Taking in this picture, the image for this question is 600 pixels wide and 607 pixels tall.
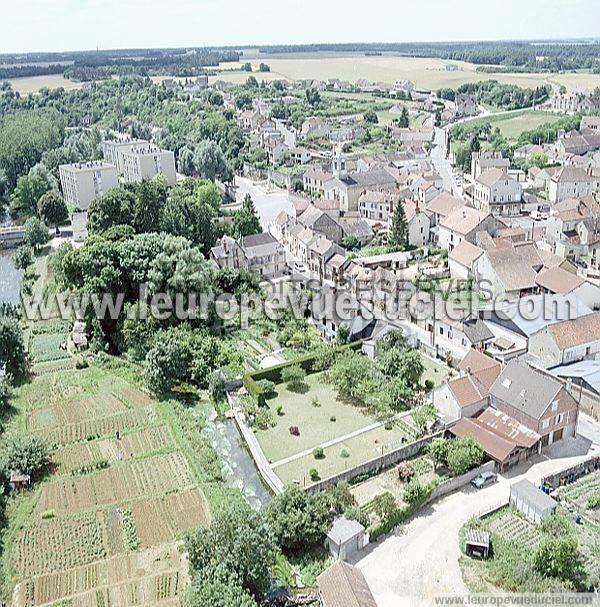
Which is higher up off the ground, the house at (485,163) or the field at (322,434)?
the house at (485,163)

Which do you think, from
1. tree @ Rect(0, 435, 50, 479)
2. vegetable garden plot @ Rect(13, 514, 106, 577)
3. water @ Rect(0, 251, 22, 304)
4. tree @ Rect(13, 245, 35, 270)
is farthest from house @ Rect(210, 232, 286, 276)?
vegetable garden plot @ Rect(13, 514, 106, 577)

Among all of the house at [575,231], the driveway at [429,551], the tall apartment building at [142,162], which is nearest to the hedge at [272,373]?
the driveway at [429,551]

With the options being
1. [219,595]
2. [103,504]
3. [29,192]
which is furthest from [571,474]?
[29,192]

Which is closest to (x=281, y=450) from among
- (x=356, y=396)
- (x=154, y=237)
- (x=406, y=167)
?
(x=356, y=396)

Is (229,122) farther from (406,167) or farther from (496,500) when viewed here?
(496,500)

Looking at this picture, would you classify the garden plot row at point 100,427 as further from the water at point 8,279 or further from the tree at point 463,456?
the water at point 8,279

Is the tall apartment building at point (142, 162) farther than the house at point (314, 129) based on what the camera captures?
No
